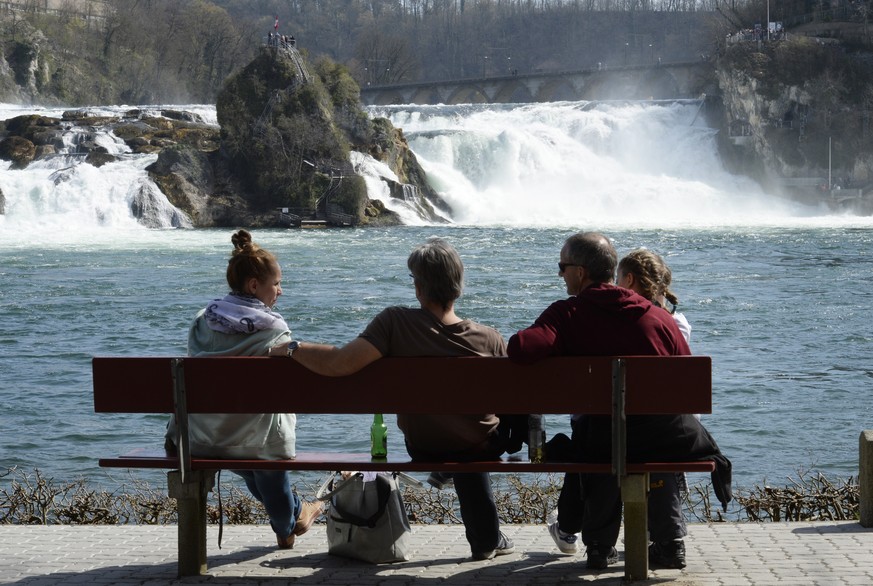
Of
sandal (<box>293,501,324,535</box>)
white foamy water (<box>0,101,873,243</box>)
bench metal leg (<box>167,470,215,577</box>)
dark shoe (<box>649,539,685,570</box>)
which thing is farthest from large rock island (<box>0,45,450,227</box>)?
dark shoe (<box>649,539,685,570</box>)

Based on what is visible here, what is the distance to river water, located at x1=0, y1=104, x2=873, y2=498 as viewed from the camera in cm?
1130

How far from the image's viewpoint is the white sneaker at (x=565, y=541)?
4980 millimetres

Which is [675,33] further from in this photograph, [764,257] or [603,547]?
[603,547]

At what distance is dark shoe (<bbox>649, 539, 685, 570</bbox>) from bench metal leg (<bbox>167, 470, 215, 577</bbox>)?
1804 millimetres

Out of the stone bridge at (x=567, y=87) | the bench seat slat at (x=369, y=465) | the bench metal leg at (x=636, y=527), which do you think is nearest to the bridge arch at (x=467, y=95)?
the stone bridge at (x=567, y=87)

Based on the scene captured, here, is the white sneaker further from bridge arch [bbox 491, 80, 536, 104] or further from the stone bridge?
bridge arch [bbox 491, 80, 536, 104]

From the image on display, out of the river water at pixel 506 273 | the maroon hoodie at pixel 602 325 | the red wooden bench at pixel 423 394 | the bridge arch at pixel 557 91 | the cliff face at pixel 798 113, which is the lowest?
the river water at pixel 506 273

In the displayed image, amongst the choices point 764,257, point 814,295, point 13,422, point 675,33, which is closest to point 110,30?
point 675,33

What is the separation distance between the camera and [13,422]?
11617mm

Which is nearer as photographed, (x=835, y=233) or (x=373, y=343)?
(x=373, y=343)

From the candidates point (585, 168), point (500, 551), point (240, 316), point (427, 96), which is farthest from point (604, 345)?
point (427, 96)

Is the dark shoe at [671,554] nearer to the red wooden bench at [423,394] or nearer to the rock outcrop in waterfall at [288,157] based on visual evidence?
the red wooden bench at [423,394]

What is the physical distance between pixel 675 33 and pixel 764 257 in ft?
325

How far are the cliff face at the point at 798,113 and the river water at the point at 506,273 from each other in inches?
111
